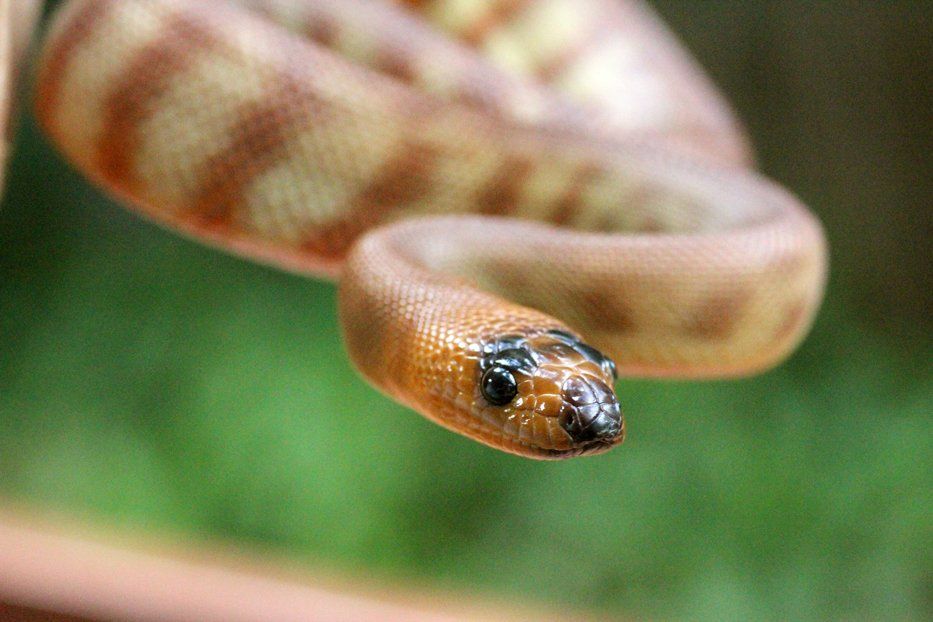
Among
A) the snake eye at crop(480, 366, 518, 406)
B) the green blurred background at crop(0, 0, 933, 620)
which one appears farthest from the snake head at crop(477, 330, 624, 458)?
the green blurred background at crop(0, 0, 933, 620)

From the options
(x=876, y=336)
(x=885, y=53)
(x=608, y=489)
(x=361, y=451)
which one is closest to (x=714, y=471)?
(x=608, y=489)

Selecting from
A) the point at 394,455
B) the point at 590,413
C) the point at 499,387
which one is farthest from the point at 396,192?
the point at 394,455

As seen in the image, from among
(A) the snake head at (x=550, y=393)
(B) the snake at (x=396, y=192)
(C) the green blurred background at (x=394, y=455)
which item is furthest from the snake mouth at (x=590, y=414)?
(C) the green blurred background at (x=394, y=455)

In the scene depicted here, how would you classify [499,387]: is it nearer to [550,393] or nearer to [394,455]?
[550,393]

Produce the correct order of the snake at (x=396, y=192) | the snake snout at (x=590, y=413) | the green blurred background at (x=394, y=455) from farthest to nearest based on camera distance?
1. the green blurred background at (x=394, y=455)
2. the snake at (x=396, y=192)
3. the snake snout at (x=590, y=413)

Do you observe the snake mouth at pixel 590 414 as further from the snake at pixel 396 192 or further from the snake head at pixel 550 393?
the snake at pixel 396 192

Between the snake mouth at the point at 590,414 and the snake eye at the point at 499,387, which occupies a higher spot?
the snake mouth at the point at 590,414
